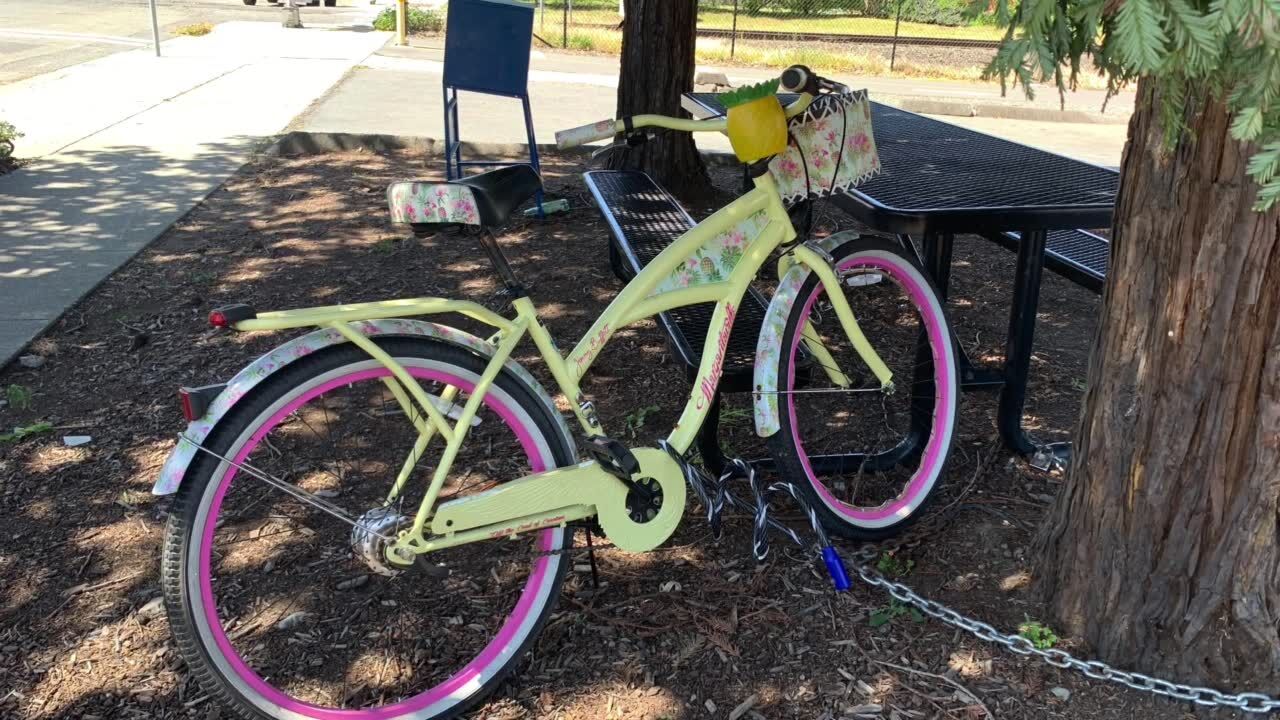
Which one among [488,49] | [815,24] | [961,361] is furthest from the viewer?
[815,24]

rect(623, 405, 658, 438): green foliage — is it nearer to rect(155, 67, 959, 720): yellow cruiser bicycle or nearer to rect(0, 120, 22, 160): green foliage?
rect(155, 67, 959, 720): yellow cruiser bicycle

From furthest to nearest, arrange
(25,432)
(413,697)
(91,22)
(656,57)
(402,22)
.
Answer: (91,22), (402,22), (656,57), (25,432), (413,697)

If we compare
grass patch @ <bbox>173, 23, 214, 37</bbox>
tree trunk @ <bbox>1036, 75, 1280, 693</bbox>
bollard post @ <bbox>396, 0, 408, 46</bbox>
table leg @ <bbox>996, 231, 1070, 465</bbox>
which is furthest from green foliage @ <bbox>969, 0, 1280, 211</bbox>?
grass patch @ <bbox>173, 23, 214, 37</bbox>

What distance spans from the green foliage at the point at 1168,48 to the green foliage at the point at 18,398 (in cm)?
367

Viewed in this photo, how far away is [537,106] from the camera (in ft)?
39.4

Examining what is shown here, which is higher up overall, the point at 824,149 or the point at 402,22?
the point at 402,22

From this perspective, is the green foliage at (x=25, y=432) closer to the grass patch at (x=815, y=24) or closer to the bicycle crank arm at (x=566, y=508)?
the bicycle crank arm at (x=566, y=508)

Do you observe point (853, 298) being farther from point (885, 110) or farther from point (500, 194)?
point (500, 194)

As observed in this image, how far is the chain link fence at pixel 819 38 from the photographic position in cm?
1841

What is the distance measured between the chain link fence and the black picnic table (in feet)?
43.8

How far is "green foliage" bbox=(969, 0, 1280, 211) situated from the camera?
1633 millimetres

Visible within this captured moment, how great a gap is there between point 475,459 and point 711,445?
0.84 metres

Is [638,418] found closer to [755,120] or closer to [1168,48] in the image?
[755,120]

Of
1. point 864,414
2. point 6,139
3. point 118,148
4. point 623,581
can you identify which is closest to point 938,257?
point 864,414
